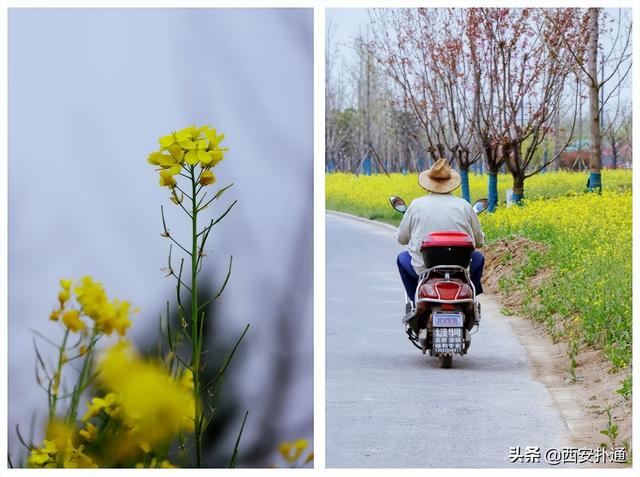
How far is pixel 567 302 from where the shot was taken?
14.8 feet

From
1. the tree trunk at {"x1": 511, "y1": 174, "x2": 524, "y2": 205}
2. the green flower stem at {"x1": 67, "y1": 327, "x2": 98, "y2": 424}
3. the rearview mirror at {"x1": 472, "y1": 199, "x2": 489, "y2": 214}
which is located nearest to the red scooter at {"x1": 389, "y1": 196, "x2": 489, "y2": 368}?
the rearview mirror at {"x1": 472, "y1": 199, "x2": 489, "y2": 214}

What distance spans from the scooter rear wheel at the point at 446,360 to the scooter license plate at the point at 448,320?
0.12 metres

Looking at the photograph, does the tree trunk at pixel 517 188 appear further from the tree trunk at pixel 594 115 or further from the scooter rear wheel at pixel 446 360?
the scooter rear wheel at pixel 446 360

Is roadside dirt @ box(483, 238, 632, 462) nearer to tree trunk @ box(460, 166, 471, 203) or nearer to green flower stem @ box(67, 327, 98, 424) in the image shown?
tree trunk @ box(460, 166, 471, 203)

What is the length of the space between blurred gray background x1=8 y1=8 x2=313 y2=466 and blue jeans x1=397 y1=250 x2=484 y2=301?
623mm

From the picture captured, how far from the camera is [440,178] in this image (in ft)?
13.3

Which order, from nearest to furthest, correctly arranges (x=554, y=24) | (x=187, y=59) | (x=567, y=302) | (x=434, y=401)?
1. (x=187, y=59)
2. (x=434, y=401)
3. (x=554, y=24)
4. (x=567, y=302)

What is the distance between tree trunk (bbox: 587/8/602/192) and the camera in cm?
416

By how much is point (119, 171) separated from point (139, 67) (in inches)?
16.2

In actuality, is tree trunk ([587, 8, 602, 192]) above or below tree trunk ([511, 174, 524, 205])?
above

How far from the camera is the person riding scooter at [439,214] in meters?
4.01
